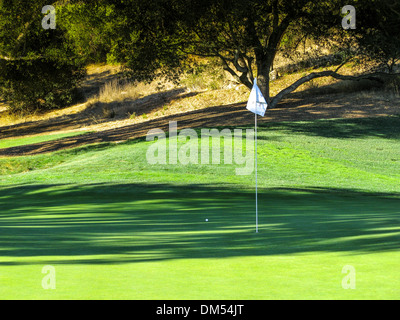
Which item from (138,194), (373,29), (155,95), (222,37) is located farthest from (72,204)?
(155,95)

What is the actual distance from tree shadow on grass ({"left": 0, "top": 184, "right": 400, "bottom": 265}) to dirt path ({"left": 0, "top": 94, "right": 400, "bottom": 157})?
13308 mm

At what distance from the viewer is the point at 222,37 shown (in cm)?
3020

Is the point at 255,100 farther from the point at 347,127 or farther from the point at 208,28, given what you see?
the point at 347,127

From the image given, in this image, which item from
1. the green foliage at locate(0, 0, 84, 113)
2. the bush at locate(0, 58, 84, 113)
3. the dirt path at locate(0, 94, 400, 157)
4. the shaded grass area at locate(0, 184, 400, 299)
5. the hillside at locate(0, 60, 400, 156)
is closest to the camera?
the shaded grass area at locate(0, 184, 400, 299)

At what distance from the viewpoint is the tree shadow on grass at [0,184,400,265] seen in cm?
796

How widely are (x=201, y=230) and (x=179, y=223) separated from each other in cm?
111

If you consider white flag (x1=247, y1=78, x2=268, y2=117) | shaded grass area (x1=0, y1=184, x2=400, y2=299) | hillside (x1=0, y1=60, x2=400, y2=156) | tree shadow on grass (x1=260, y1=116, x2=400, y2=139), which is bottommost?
shaded grass area (x1=0, y1=184, x2=400, y2=299)

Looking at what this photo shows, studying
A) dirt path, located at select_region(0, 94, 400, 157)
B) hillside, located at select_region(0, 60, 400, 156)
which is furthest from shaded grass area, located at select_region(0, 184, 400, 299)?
hillside, located at select_region(0, 60, 400, 156)

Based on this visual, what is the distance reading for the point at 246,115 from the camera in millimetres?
31281

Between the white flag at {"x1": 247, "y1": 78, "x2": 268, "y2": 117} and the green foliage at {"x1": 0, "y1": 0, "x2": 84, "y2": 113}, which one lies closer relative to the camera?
the white flag at {"x1": 247, "y1": 78, "x2": 268, "y2": 117}

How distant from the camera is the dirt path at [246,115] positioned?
102 feet

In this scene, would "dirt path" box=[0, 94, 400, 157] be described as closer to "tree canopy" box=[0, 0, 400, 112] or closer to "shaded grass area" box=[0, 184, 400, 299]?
"tree canopy" box=[0, 0, 400, 112]

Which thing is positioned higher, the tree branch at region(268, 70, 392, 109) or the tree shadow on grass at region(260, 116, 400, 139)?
the tree branch at region(268, 70, 392, 109)
